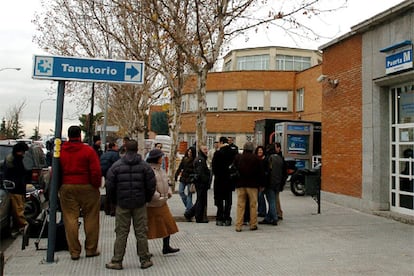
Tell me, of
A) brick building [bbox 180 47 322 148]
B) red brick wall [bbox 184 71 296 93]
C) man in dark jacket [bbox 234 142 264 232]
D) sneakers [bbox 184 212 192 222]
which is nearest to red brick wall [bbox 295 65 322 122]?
brick building [bbox 180 47 322 148]

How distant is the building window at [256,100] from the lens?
1528 inches

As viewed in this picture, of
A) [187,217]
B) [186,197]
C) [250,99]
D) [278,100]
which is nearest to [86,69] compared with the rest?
[187,217]

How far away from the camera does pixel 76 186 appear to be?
Result: 245 inches

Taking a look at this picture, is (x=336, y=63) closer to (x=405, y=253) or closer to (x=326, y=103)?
(x=326, y=103)

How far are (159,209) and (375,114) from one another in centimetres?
697

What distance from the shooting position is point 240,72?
128 ft

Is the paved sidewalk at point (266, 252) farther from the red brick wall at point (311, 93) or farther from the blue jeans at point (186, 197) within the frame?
the red brick wall at point (311, 93)

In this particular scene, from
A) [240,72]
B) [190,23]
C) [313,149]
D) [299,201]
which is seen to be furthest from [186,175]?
[240,72]

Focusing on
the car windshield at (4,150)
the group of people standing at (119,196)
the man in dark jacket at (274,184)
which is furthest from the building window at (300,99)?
the group of people standing at (119,196)

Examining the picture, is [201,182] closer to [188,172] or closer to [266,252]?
[188,172]

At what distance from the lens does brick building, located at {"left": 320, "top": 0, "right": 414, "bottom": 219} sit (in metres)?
10.1

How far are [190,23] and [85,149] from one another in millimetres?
9568

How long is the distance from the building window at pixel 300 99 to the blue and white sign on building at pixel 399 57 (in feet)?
88.9

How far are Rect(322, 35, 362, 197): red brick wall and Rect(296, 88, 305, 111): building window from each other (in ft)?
79.2
